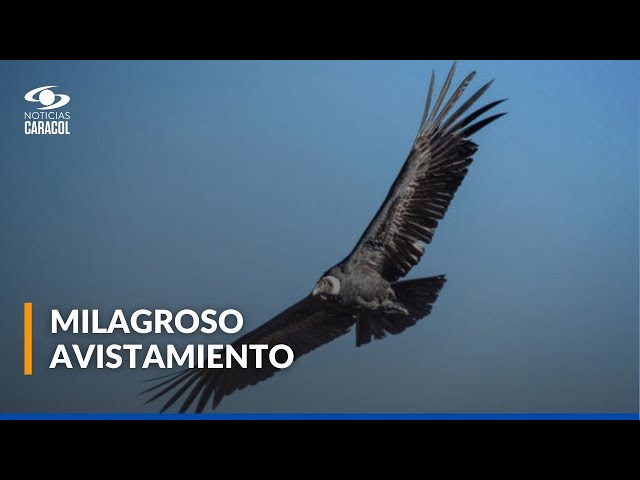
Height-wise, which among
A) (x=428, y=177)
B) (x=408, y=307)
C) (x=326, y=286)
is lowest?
(x=408, y=307)

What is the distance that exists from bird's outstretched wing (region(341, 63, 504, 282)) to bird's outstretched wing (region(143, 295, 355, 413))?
107 centimetres

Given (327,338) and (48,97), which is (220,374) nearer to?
(327,338)

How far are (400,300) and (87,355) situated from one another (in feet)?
8.94

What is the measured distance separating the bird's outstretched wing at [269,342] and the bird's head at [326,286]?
681mm

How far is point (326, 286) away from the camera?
9.26m

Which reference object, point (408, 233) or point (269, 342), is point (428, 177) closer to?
point (408, 233)

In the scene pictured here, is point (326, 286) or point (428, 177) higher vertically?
point (428, 177)

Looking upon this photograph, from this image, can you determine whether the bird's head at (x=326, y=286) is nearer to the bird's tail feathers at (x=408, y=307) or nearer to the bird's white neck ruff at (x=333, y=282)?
the bird's white neck ruff at (x=333, y=282)

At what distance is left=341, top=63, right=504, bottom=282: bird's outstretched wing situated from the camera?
9.08 metres

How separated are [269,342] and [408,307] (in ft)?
5.60

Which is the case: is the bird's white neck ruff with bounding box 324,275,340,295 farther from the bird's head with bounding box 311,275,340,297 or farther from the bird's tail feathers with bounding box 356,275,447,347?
the bird's tail feathers with bounding box 356,275,447,347

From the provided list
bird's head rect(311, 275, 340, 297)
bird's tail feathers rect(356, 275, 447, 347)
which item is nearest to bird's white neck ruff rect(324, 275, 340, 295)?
bird's head rect(311, 275, 340, 297)

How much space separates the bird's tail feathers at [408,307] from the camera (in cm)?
921

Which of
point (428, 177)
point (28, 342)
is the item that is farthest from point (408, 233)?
point (28, 342)
